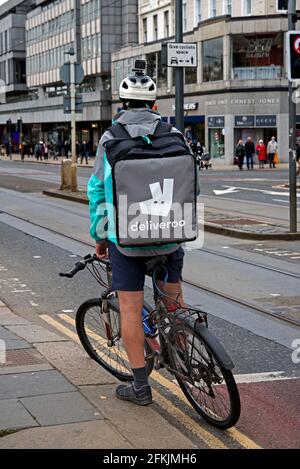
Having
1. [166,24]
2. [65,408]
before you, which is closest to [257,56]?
[166,24]

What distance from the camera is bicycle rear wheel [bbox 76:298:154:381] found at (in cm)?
526

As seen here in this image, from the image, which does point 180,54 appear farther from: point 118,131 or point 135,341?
point 135,341

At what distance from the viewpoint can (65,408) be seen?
4.55 metres

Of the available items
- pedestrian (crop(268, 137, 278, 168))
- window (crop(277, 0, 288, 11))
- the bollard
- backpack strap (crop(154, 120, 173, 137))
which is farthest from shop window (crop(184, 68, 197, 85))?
backpack strap (crop(154, 120, 173, 137))

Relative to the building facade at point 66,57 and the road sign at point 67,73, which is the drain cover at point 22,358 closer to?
the road sign at point 67,73

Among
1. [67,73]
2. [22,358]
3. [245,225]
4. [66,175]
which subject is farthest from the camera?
[66,175]

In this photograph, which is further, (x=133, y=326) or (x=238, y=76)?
(x=238, y=76)

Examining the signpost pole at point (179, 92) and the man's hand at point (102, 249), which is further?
the signpost pole at point (179, 92)

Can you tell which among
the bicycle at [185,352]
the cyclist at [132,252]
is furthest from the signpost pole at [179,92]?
the cyclist at [132,252]

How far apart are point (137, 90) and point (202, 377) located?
5.78 ft

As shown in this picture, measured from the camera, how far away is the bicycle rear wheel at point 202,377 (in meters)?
4.27

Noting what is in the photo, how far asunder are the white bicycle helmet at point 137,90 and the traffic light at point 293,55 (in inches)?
290
